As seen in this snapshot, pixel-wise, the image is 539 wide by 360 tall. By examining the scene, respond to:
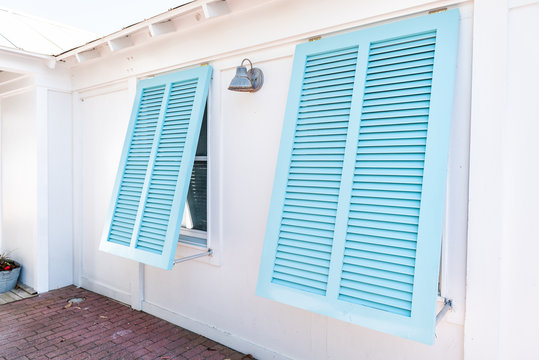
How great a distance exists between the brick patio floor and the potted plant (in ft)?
1.97

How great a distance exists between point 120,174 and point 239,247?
1774 mm

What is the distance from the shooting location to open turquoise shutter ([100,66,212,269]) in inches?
143

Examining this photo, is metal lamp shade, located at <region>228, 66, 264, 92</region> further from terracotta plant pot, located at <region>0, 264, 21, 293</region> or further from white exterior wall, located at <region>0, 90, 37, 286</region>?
terracotta plant pot, located at <region>0, 264, 21, 293</region>

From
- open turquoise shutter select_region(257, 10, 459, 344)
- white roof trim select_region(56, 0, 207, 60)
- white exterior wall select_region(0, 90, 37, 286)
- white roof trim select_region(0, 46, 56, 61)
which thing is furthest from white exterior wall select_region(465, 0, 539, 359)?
white exterior wall select_region(0, 90, 37, 286)

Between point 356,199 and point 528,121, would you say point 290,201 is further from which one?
point 528,121

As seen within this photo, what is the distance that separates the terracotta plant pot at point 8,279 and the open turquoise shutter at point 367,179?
15.1 ft

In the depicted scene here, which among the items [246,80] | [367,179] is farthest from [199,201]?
[367,179]

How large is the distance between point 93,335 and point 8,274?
92.3 inches

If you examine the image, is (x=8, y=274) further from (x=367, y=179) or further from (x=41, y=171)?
(x=367, y=179)

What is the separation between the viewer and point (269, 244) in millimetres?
2881

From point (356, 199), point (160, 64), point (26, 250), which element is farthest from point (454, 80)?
point (26, 250)

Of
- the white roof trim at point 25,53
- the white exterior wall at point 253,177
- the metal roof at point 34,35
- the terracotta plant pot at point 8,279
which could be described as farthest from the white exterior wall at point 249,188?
the terracotta plant pot at point 8,279

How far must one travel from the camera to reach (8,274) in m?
5.38

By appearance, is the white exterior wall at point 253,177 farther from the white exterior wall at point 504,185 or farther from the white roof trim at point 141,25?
the white roof trim at point 141,25
